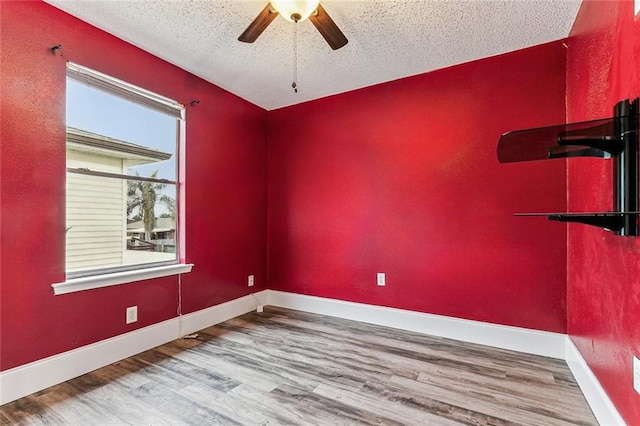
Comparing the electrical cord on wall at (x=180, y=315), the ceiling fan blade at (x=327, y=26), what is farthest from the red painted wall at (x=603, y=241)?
the electrical cord on wall at (x=180, y=315)

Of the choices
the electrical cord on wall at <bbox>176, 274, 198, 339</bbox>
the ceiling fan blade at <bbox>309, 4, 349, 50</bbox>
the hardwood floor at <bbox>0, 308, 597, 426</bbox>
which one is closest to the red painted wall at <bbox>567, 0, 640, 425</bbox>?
the hardwood floor at <bbox>0, 308, 597, 426</bbox>

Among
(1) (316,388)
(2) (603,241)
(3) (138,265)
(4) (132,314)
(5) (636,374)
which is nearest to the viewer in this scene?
(5) (636,374)

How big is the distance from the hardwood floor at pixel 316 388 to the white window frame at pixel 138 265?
0.63 metres

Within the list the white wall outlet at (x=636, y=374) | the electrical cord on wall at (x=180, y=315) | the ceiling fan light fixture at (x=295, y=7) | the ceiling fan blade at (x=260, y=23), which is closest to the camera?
the white wall outlet at (x=636, y=374)

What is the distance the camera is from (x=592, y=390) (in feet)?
5.51

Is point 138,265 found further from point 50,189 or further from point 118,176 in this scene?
point 50,189

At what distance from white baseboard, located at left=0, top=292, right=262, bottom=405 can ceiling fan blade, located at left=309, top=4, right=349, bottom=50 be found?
8.75 feet

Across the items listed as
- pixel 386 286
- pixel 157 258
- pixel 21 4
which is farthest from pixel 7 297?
pixel 386 286

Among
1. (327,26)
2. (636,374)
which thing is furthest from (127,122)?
(636,374)

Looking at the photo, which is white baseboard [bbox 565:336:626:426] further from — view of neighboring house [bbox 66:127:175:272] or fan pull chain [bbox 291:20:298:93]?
view of neighboring house [bbox 66:127:175:272]

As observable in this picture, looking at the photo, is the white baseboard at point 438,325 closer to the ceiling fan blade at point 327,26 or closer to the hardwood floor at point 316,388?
the hardwood floor at point 316,388

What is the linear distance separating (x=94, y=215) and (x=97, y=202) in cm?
10

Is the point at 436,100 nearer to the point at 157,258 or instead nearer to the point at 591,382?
the point at 591,382

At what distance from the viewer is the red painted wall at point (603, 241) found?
4.14 feet
